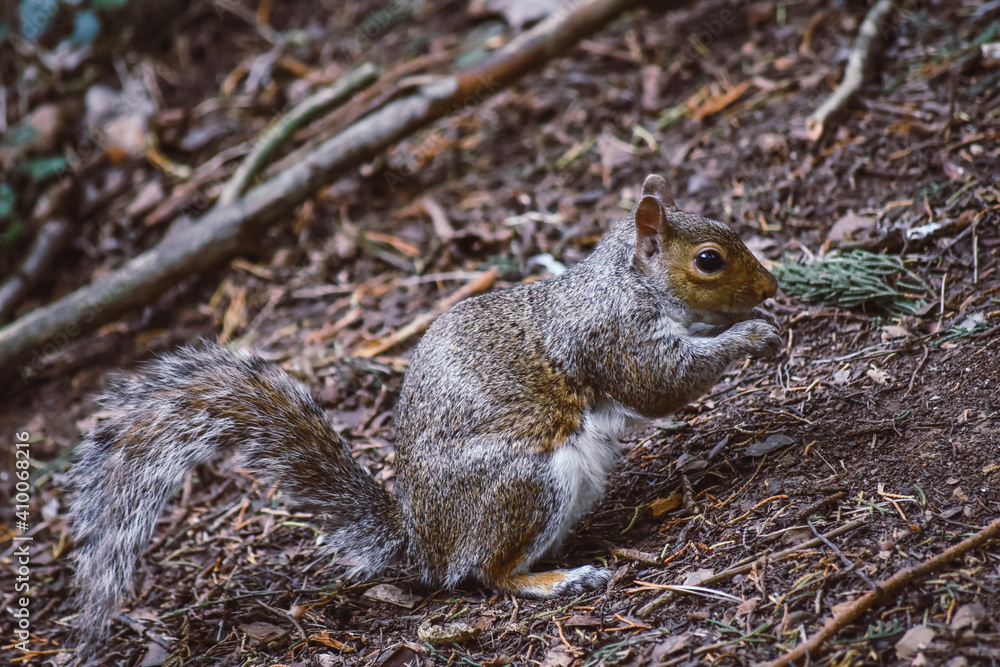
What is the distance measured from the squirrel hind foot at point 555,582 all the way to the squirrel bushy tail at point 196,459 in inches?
20.8

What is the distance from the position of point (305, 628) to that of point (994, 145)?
4.07 m

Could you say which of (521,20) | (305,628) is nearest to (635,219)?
(305,628)

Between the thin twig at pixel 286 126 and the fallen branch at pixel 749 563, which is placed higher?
the thin twig at pixel 286 126

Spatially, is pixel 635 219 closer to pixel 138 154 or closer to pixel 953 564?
pixel 953 564

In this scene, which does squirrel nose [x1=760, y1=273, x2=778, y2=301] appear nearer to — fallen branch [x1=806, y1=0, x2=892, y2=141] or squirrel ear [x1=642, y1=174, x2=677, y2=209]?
squirrel ear [x1=642, y1=174, x2=677, y2=209]

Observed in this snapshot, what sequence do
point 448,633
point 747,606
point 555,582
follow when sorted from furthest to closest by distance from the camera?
point 555,582, point 448,633, point 747,606

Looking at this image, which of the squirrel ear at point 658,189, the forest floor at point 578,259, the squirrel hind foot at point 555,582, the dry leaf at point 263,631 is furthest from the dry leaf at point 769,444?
the dry leaf at point 263,631

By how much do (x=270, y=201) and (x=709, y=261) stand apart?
3.68m

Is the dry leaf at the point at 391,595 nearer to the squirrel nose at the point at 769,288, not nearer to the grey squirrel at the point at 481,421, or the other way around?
the grey squirrel at the point at 481,421

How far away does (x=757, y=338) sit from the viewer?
10.5 feet

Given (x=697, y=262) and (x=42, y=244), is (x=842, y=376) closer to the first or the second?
(x=697, y=262)

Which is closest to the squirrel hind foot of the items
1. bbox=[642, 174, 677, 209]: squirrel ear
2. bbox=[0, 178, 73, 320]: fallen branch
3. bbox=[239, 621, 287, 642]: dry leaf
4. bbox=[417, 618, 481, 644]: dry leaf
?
bbox=[417, 618, 481, 644]: dry leaf

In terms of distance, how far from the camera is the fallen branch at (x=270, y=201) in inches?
223

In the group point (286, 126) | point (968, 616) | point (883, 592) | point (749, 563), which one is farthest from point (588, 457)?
point (286, 126)
